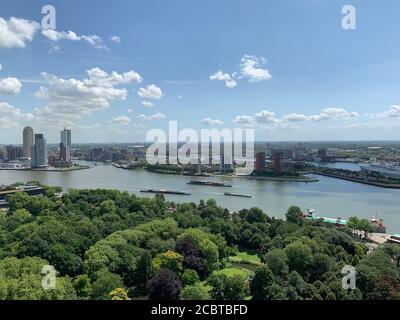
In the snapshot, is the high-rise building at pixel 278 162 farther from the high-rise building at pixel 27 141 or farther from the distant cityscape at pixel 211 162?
the high-rise building at pixel 27 141

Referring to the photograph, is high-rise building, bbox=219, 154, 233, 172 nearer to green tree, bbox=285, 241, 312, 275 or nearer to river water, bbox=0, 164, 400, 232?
river water, bbox=0, 164, 400, 232

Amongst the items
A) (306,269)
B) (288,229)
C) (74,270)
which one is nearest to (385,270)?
(306,269)

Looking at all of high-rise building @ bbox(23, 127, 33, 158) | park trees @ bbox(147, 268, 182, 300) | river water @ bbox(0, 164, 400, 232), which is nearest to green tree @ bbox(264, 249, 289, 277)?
park trees @ bbox(147, 268, 182, 300)

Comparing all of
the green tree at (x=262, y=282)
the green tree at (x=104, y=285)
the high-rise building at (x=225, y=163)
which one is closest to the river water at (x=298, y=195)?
the high-rise building at (x=225, y=163)

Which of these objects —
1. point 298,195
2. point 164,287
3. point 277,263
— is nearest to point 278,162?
point 298,195

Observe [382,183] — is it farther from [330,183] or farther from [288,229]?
[288,229]
